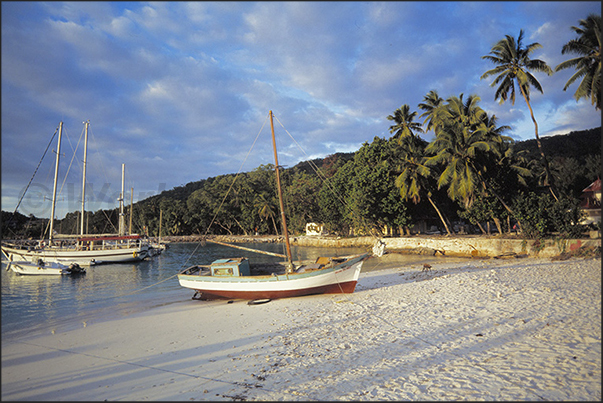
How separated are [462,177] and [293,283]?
59.9 feet

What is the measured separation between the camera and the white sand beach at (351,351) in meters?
5.16

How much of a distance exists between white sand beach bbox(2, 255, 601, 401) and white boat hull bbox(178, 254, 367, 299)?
1205 mm

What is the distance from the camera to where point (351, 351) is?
7.16 m

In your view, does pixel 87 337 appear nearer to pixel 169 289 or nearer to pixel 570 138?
pixel 169 289

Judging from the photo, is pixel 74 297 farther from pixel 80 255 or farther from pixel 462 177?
pixel 462 177

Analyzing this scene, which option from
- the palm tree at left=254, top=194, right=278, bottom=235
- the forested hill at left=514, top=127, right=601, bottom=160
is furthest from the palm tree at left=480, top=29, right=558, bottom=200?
the palm tree at left=254, top=194, right=278, bottom=235

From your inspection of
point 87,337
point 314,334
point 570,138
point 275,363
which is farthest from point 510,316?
point 570,138

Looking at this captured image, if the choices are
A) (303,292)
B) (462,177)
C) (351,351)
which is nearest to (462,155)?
(462,177)

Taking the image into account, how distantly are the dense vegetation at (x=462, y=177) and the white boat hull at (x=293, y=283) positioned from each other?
3.82 meters

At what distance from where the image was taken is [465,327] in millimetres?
7844

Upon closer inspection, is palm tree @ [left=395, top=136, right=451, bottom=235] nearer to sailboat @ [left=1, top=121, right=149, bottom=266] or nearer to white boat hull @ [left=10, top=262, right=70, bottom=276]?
sailboat @ [left=1, top=121, right=149, bottom=266]

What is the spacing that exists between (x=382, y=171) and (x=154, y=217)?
66.6 m

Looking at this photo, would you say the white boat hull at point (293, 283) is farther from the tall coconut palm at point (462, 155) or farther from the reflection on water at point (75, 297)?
the tall coconut palm at point (462, 155)

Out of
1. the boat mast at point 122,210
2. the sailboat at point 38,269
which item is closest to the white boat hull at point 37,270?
the sailboat at point 38,269
